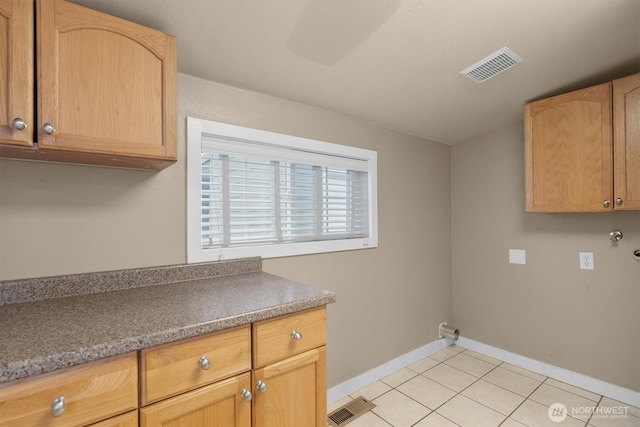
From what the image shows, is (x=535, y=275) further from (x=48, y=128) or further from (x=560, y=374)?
(x=48, y=128)

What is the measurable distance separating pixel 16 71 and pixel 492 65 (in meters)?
2.09

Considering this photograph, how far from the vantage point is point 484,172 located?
2.78m

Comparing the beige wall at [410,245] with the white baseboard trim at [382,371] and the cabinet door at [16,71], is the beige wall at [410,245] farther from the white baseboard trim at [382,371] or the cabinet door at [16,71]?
the cabinet door at [16,71]

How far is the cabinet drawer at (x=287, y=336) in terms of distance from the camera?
41.3 inches

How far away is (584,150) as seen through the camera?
1943 mm

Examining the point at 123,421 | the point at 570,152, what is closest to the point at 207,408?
the point at 123,421

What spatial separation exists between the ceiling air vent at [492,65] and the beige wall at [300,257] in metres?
0.76

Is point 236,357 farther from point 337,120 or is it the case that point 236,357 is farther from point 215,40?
point 337,120

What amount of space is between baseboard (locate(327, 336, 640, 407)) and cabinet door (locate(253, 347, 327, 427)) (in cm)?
94

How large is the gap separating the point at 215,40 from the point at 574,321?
9.72 feet

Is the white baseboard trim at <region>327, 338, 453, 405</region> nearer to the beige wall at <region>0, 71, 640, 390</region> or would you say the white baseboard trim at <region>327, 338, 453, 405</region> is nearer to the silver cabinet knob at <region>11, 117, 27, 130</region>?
the beige wall at <region>0, 71, 640, 390</region>

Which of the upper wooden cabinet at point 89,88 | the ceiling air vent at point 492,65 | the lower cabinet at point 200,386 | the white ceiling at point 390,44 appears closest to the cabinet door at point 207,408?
the lower cabinet at point 200,386

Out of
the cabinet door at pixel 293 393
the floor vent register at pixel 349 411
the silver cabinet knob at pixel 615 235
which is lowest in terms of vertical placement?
the floor vent register at pixel 349 411

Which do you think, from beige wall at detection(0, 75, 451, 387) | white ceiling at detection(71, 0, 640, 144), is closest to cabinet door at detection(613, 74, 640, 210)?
white ceiling at detection(71, 0, 640, 144)
